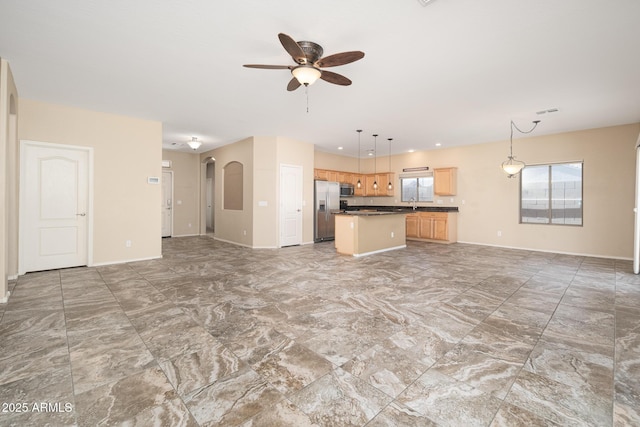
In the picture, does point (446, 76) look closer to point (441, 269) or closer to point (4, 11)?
point (441, 269)

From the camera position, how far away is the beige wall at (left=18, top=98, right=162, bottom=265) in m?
4.85

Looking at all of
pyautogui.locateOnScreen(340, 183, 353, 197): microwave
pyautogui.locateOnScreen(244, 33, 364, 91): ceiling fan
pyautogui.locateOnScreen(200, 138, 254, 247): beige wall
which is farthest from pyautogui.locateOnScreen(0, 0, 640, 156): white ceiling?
pyautogui.locateOnScreen(340, 183, 353, 197): microwave

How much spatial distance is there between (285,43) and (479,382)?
2.98 metres

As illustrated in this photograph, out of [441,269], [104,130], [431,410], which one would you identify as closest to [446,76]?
[441,269]

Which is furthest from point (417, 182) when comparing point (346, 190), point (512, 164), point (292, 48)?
point (292, 48)

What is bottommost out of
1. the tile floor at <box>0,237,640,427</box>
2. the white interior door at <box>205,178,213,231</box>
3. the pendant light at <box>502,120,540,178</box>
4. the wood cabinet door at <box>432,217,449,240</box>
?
the tile floor at <box>0,237,640,427</box>

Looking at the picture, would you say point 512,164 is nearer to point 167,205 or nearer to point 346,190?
point 346,190

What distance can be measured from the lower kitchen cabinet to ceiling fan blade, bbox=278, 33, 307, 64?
22.4ft

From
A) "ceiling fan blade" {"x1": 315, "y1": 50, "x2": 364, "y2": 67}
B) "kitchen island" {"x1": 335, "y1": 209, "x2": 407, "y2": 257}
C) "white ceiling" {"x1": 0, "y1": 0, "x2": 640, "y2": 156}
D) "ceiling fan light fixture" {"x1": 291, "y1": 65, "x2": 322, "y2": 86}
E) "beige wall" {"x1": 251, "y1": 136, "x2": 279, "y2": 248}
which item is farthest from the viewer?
"beige wall" {"x1": 251, "y1": 136, "x2": 279, "y2": 248}

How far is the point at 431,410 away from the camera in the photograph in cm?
161

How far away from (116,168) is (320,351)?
538 centimetres

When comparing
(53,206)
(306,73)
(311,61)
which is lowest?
(53,206)

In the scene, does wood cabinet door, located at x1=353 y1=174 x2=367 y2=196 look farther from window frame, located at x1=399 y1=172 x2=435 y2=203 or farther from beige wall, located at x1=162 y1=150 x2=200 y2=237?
beige wall, located at x1=162 y1=150 x2=200 y2=237

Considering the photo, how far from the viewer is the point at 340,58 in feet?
9.00
